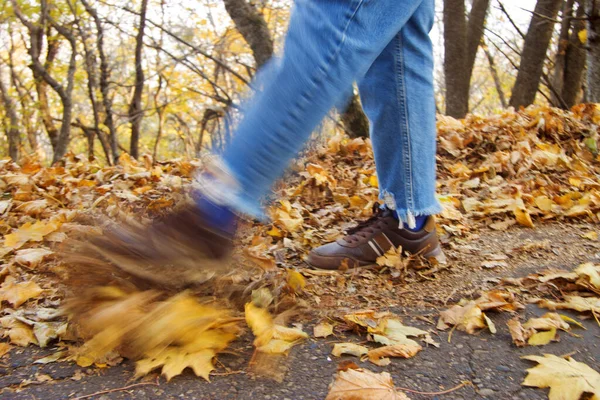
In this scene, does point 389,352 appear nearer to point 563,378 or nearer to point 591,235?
point 563,378

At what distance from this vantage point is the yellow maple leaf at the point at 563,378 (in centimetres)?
108

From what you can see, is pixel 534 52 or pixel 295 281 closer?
pixel 295 281

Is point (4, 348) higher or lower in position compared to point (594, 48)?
lower

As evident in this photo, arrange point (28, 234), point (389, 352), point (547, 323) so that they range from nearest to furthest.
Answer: point (389, 352)
point (547, 323)
point (28, 234)

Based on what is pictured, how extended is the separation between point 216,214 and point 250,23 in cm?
385

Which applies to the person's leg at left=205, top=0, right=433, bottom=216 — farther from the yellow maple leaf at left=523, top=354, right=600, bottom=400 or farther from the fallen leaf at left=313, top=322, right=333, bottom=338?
the yellow maple leaf at left=523, top=354, right=600, bottom=400

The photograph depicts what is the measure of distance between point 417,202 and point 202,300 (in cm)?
85

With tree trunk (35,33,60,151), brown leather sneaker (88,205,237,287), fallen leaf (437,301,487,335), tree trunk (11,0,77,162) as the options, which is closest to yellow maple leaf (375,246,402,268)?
fallen leaf (437,301,487,335)

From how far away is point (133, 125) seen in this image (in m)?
7.88

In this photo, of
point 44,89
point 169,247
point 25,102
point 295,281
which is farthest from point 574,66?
point 25,102

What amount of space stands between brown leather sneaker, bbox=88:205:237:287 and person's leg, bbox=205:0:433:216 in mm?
92

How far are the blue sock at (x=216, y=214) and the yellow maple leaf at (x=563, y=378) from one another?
77 centimetres

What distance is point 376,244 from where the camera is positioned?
A: 1.88 meters

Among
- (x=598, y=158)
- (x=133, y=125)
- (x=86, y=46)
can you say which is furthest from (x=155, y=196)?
(x=133, y=125)
